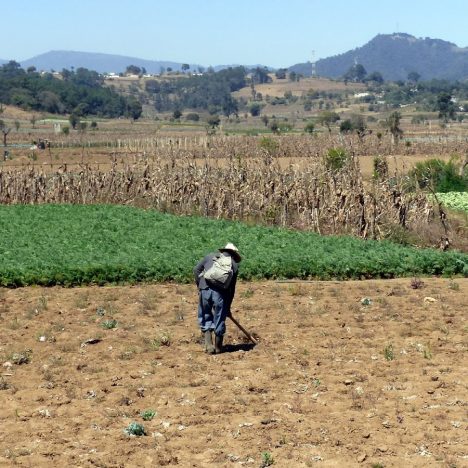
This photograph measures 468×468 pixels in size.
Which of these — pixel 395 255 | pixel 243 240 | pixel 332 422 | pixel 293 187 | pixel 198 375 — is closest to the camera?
pixel 332 422

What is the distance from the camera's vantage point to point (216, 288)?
14.1 meters

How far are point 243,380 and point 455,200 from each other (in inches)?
887

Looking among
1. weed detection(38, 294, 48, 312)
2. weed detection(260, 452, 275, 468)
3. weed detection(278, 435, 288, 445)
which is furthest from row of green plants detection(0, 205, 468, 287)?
weed detection(260, 452, 275, 468)

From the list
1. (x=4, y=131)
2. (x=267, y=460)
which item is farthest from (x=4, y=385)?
(x=4, y=131)

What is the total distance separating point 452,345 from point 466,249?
1072cm

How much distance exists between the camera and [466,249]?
24.9 metres

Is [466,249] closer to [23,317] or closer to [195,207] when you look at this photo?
[195,207]

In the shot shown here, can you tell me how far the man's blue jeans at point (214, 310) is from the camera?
557 inches

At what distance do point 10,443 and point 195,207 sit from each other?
800 inches

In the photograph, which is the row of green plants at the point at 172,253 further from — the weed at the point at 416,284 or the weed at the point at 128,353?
the weed at the point at 128,353

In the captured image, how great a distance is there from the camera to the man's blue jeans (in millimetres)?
14148

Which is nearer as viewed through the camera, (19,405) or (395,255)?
(19,405)

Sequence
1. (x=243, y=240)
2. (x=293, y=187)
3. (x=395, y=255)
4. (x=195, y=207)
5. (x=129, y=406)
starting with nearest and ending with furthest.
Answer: (x=129, y=406), (x=395, y=255), (x=243, y=240), (x=293, y=187), (x=195, y=207)

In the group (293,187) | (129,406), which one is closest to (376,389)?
(129,406)
